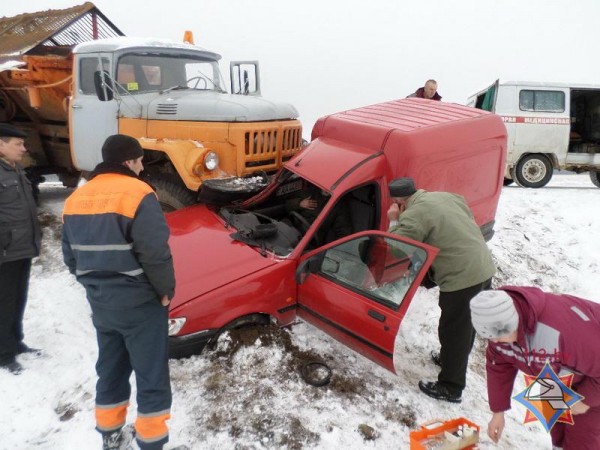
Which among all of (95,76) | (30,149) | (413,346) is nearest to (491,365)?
(413,346)

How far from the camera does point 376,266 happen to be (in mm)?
3443

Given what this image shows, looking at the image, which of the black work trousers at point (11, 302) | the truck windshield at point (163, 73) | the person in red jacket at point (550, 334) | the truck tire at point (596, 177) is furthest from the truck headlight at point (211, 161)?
the truck tire at point (596, 177)

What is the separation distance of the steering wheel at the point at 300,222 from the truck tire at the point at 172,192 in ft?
4.46

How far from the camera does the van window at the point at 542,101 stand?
9609 millimetres

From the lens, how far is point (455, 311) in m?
3.24

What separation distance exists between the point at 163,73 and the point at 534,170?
8.17 m

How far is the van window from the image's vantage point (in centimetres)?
961

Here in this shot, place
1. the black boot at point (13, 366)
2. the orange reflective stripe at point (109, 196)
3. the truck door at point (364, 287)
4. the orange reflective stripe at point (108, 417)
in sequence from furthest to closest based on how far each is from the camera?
the black boot at point (13, 366), the truck door at point (364, 287), the orange reflective stripe at point (108, 417), the orange reflective stripe at point (109, 196)

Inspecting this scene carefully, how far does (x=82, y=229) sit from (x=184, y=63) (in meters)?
4.51

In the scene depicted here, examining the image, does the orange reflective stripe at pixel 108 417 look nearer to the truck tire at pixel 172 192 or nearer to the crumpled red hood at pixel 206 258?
the crumpled red hood at pixel 206 258

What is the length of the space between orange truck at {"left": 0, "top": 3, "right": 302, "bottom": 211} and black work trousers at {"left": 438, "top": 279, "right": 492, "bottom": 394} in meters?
3.02

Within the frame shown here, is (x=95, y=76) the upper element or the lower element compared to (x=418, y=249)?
upper

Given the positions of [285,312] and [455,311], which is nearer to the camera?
[455,311]

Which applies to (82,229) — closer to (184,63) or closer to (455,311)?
(455,311)
